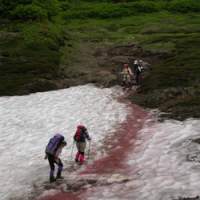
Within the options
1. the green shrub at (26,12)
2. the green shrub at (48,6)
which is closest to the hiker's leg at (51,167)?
the green shrub at (26,12)

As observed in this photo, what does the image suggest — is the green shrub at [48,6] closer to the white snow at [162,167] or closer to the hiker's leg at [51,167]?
the white snow at [162,167]

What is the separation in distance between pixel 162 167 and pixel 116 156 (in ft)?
12.4

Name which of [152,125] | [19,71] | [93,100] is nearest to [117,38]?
[19,71]

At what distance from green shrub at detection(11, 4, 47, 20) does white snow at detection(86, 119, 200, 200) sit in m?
49.0

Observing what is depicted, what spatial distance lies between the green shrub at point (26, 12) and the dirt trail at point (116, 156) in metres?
43.7

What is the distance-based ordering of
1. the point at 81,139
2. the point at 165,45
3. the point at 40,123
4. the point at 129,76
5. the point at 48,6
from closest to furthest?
the point at 81,139, the point at 40,123, the point at 129,76, the point at 165,45, the point at 48,6

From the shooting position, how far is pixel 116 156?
29.8m

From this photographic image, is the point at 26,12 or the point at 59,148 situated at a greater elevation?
the point at 26,12

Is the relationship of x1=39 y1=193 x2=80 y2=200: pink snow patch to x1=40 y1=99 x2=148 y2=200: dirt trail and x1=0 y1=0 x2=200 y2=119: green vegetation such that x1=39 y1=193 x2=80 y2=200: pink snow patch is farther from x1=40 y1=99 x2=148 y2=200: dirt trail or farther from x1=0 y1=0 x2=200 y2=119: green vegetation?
x1=0 y1=0 x2=200 y2=119: green vegetation

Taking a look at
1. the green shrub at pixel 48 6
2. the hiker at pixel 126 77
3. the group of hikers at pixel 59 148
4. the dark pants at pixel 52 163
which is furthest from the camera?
the green shrub at pixel 48 6

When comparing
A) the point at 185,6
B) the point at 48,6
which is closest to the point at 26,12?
the point at 48,6

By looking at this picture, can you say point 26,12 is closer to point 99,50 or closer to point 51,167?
point 99,50

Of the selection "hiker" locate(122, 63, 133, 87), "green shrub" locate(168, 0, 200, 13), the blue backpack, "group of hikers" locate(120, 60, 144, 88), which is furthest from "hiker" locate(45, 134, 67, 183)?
"green shrub" locate(168, 0, 200, 13)

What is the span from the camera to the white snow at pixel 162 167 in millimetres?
23469
